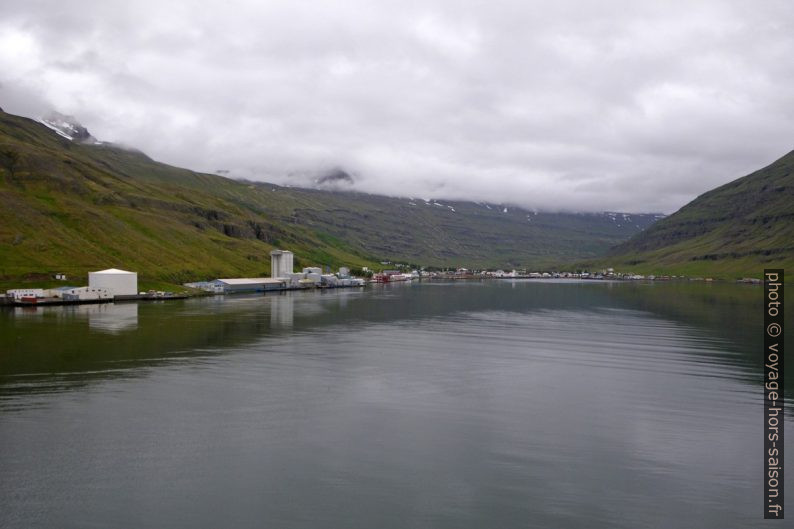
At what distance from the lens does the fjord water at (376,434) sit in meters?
26.0

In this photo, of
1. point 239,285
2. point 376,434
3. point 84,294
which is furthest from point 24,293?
point 376,434

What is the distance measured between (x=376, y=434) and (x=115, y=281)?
120 m

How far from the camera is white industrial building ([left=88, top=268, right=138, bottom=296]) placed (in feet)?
444

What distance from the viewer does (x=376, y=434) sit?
3556 cm

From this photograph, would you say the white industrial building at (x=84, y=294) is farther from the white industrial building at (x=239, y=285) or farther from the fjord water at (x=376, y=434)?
the fjord water at (x=376, y=434)

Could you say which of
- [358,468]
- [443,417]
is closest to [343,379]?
[443,417]

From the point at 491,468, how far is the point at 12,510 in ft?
70.5

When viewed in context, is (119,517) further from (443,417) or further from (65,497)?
(443,417)

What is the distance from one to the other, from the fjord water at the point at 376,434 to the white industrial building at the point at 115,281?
216 ft

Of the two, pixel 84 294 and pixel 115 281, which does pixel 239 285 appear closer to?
pixel 115 281

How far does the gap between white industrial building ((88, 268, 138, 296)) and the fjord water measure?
2590 inches

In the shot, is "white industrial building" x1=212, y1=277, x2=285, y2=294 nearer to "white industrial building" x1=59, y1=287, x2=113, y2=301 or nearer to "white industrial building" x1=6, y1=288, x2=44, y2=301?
"white industrial building" x1=59, y1=287, x2=113, y2=301

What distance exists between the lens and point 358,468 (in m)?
30.3

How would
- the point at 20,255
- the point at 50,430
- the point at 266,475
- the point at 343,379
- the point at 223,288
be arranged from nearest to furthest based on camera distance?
the point at 266,475, the point at 50,430, the point at 343,379, the point at 20,255, the point at 223,288
